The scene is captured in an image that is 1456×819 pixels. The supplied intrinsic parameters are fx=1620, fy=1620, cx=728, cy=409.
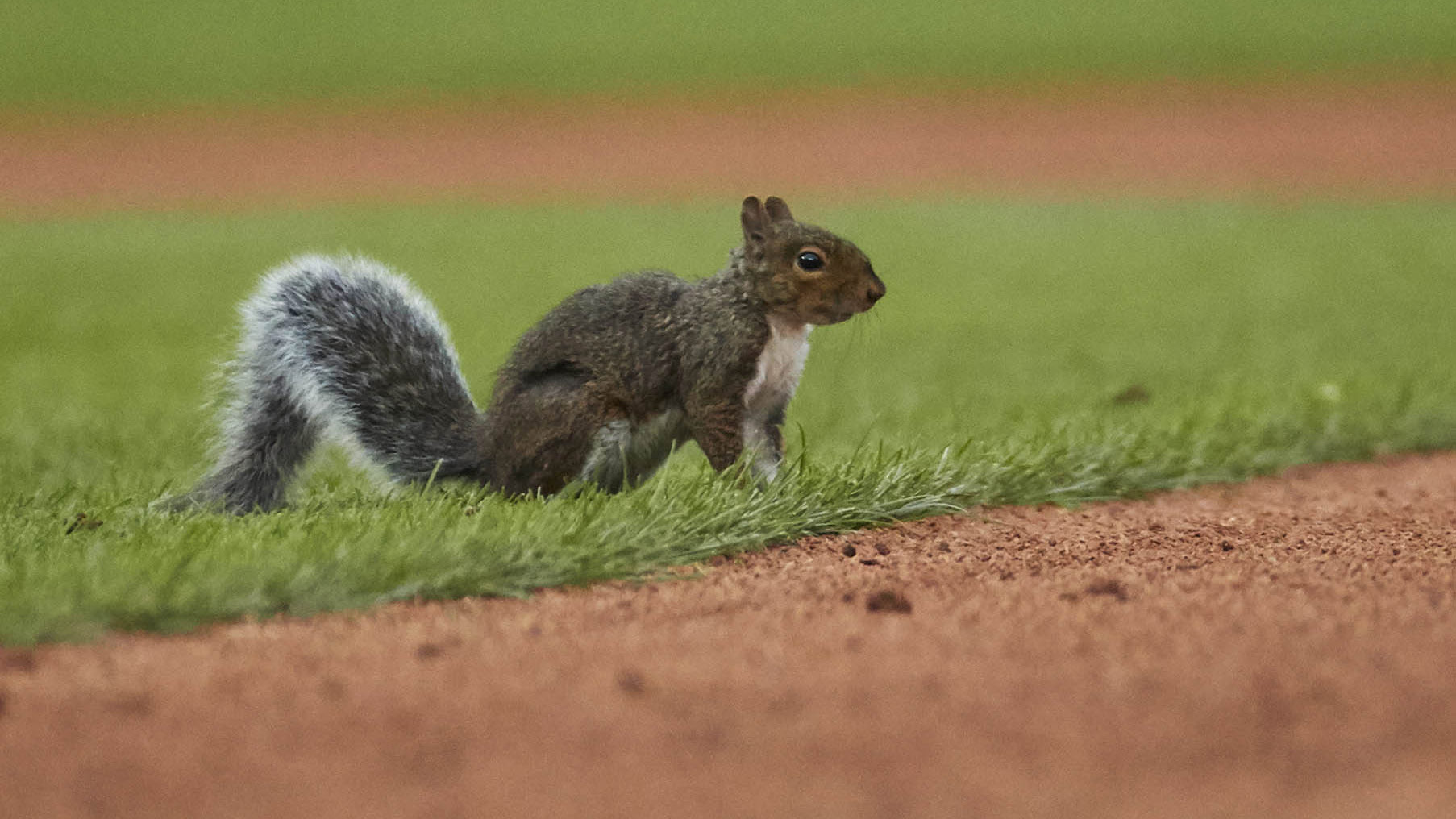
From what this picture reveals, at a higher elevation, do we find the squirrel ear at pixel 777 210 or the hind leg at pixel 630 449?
the squirrel ear at pixel 777 210

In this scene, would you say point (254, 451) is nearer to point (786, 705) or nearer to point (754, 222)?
point (754, 222)

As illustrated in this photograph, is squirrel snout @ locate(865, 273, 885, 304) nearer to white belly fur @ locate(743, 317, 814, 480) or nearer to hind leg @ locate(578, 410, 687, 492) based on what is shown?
white belly fur @ locate(743, 317, 814, 480)

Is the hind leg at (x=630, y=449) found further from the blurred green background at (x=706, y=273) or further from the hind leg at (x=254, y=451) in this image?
the hind leg at (x=254, y=451)

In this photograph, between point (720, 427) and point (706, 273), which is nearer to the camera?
point (720, 427)

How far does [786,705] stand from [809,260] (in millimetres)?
2320

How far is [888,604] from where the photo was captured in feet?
12.7

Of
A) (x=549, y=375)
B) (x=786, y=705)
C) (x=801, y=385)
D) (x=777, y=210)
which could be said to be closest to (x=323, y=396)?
(x=549, y=375)

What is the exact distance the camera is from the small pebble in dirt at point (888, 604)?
384cm

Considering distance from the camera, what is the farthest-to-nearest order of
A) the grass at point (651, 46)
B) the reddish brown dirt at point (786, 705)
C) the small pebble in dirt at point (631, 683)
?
the grass at point (651, 46) < the small pebble in dirt at point (631, 683) < the reddish brown dirt at point (786, 705)

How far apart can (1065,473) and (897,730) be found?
123 inches

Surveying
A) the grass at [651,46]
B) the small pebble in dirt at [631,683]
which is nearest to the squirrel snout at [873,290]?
the small pebble in dirt at [631,683]

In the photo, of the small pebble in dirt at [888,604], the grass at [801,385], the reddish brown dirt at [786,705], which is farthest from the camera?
the grass at [801,385]

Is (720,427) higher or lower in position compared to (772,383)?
lower

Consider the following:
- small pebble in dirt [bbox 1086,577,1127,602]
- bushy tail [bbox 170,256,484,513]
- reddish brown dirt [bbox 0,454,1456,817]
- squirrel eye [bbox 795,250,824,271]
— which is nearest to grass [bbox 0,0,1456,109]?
bushy tail [bbox 170,256,484,513]
